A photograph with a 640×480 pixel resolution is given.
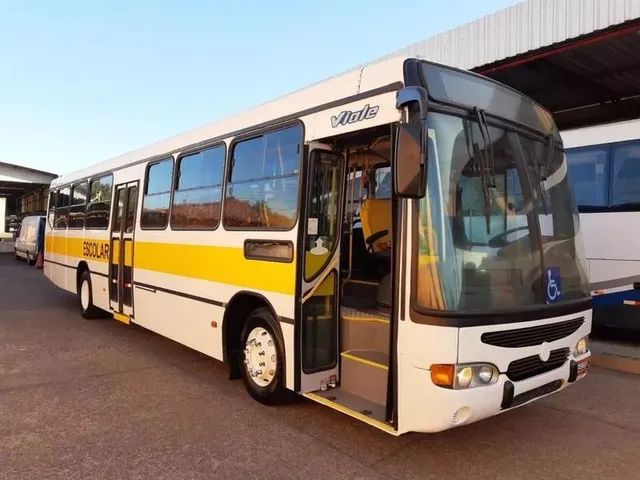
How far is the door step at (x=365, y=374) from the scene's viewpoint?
4.07m

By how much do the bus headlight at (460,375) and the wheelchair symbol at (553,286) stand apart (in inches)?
33.1

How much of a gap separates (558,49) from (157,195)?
7236mm

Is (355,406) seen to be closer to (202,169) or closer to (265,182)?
(265,182)

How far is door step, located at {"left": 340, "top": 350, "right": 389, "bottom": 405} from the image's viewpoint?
13.4 ft

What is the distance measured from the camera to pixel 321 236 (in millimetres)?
4680

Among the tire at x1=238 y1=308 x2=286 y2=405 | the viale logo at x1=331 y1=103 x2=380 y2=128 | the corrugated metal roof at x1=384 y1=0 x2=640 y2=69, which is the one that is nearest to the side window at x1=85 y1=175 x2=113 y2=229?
the tire at x1=238 y1=308 x2=286 y2=405

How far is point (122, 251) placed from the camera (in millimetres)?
8188

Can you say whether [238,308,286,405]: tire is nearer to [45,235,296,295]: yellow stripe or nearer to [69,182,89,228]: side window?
[45,235,296,295]: yellow stripe

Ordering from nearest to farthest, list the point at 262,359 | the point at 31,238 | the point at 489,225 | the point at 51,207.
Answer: the point at 489,225
the point at 262,359
the point at 51,207
the point at 31,238

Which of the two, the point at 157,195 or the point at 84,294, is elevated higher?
the point at 157,195

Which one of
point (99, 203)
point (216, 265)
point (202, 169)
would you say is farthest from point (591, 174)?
point (99, 203)

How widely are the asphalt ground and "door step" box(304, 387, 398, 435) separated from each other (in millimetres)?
311

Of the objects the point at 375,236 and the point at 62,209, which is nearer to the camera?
the point at 375,236

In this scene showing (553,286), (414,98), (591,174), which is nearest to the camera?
(414,98)
